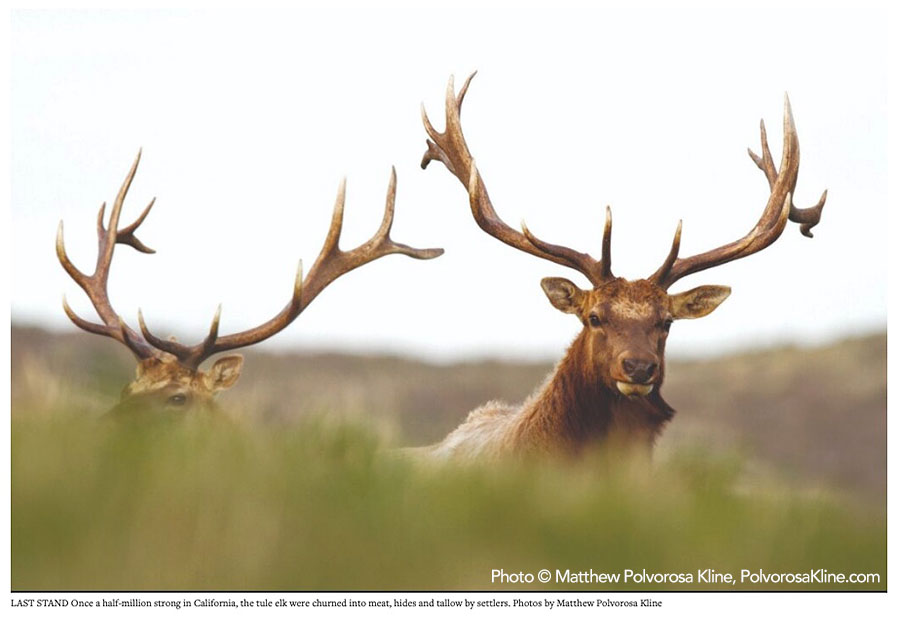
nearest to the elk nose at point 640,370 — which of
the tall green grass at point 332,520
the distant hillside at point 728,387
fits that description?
the tall green grass at point 332,520

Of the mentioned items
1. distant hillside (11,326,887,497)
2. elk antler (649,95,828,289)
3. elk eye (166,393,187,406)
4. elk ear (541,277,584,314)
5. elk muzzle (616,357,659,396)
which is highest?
elk antler (649,95,828,289)

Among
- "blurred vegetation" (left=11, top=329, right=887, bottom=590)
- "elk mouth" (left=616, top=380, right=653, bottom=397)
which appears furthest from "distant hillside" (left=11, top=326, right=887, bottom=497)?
"blurred vegetation" (left=11, top=329, right=887, bottom=590)

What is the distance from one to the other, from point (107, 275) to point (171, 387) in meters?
1.52

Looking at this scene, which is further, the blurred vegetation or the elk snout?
the elk snout

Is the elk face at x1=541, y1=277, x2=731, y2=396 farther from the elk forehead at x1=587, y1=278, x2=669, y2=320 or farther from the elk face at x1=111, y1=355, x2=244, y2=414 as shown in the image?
the elk face at x1=111, y1=355, x2=244, y2=414

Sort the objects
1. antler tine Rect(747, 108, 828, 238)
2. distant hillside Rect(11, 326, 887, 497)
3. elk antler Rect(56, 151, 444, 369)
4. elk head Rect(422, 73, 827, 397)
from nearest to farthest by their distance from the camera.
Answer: elk head Rect(422, 73, 827, 397) < elk antler Rect(56, 151, 444, 369) < antler tine Rect(747, 108, 828, 238) < distant hillside Rect(11, 326, 887, 497)

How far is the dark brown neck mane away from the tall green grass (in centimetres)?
243

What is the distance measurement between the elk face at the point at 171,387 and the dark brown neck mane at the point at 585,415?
6.58ft

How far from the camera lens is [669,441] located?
331 inches

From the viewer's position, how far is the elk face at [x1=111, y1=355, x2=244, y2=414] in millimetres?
8570

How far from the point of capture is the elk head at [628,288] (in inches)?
316

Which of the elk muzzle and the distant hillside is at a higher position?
the elk muzzle
